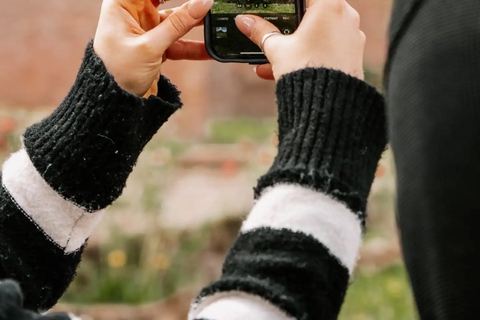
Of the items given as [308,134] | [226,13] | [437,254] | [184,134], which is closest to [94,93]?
[226,13]

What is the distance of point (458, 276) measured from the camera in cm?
49

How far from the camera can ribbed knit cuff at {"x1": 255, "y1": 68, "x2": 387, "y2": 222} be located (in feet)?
2.19

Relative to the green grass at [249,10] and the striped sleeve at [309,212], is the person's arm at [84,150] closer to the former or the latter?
the green grass at [249,10]

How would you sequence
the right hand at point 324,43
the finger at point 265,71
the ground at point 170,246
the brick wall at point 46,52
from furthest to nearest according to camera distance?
the brick wall at point 46,52 → the ground at point 170,246 → the finger at point 265,71 → the right hand at point 324,43

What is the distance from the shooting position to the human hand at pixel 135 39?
35.1 inches

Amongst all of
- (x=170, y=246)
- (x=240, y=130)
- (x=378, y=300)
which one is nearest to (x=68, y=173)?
(x=170, y=246)

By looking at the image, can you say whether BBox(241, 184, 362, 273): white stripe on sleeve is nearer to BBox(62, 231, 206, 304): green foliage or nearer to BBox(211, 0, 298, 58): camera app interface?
BBox(211, 0, 298, 58): camera app interface

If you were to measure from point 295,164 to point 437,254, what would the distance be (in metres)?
0.21

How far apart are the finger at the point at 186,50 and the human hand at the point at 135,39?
0.09 meters

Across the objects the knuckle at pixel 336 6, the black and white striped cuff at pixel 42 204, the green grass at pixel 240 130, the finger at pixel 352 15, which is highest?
the green grass at pixel 240 130

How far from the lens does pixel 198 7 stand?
3.04 feet

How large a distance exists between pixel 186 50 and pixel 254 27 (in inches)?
7.3

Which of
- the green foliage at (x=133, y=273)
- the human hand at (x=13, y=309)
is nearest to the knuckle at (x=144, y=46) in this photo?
the human hand at (x=13, y=309)

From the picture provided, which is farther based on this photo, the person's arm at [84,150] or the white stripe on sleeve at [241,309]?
the person's arm at [84,150]
